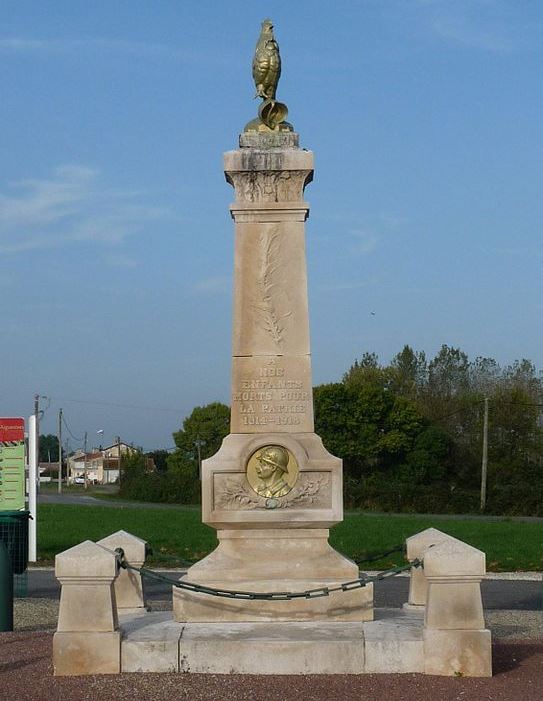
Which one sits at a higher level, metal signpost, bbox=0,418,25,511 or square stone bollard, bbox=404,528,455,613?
metal signpost, bbox=0,418,25,511

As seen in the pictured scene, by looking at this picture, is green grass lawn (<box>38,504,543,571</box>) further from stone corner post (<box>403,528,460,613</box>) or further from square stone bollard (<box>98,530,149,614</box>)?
stone corner post (<box>403,528,460,613</box>)

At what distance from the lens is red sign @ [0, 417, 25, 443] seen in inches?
795

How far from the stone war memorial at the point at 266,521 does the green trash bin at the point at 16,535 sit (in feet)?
13.1

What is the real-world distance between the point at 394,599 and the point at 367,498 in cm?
3500

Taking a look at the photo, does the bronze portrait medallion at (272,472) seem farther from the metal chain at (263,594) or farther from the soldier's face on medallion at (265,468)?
the metal chain at (263,594)

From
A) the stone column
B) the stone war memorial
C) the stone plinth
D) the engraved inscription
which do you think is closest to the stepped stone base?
the stone war memorial

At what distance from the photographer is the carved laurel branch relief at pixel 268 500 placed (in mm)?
11422

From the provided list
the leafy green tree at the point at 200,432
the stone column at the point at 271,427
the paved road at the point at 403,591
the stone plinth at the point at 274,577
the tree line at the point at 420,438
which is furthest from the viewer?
the leafy green tree at the point at 200,432

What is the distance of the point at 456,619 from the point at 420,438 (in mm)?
57197

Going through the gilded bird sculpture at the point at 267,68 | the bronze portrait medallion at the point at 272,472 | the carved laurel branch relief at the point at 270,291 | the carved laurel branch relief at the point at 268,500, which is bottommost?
the carved laurel branch relief at the point at 268,500

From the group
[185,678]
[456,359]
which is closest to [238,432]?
[185,678]

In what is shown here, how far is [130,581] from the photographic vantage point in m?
12.3

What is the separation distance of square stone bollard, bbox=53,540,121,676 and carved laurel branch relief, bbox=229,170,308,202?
390 centimetres

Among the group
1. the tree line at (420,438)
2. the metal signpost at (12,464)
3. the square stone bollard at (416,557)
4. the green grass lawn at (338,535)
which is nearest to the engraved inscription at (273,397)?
the square stone bollard at (416,557)
